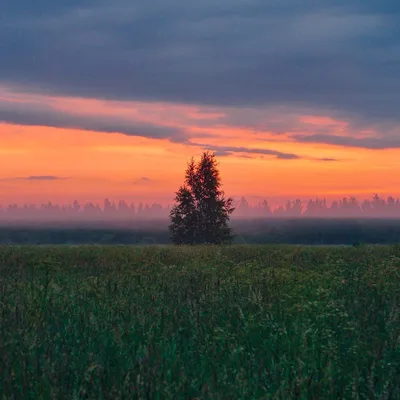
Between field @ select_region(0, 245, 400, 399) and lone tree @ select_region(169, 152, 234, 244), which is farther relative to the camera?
lone tree @ select_region(169, 152, 234, 244)

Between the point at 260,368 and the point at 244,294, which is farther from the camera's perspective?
the point at 244,294

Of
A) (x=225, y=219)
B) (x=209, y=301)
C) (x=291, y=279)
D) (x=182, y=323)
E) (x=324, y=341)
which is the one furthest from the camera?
(x=225, y=219)

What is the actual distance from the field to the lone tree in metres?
34.4

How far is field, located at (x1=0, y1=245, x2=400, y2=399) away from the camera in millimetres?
5289

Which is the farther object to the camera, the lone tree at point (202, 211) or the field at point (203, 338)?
the lone tree at point (202, 211)

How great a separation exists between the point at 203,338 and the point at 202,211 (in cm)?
4112

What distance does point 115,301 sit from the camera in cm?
905

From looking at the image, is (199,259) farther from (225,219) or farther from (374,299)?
(225,219)

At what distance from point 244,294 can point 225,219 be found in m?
38.6

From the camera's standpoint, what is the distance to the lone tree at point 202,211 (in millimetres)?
Result: 47250

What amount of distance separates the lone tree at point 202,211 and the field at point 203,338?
34.4 metres

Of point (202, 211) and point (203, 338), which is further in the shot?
point (202, 211)

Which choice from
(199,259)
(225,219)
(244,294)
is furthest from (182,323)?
(225,219)

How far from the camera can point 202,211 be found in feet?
158
